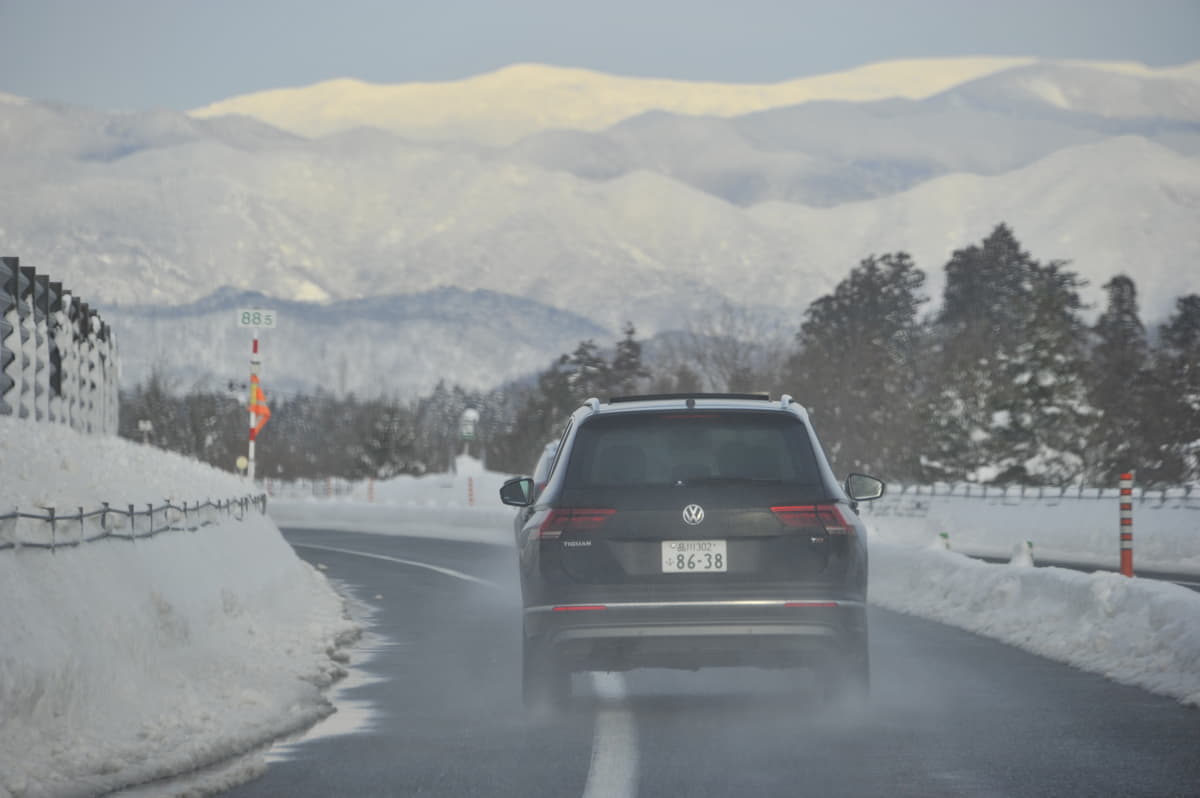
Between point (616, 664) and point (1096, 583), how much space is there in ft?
19.9

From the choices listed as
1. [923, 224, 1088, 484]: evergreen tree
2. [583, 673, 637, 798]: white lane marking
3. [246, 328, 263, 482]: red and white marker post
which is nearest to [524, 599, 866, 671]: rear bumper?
[583, 673, 637, 798]: white lane marking

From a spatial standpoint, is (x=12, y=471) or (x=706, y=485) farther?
(x=12, y=471)

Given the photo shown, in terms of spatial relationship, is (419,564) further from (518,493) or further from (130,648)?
(130,648)

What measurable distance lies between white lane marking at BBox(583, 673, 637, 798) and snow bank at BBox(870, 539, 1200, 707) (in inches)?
134

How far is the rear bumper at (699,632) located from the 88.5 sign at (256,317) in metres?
28.7

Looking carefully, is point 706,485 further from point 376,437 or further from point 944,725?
point 376,437

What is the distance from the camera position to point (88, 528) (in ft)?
33.4

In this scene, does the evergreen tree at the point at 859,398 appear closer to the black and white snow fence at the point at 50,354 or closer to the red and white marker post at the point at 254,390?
the red and white marker post at the point at 254,390

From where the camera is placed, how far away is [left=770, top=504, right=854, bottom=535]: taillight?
9.31m

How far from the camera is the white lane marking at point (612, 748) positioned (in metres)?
7.66

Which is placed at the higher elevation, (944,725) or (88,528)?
(88,528)

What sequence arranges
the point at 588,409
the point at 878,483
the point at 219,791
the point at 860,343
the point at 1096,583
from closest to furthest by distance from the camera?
the point at 219,791 < the point at 588,409 < the point at 878,483 < the point at 1096,583 < the point at 860,343

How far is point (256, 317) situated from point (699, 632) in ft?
96.5

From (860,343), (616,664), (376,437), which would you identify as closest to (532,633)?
(616,664)
